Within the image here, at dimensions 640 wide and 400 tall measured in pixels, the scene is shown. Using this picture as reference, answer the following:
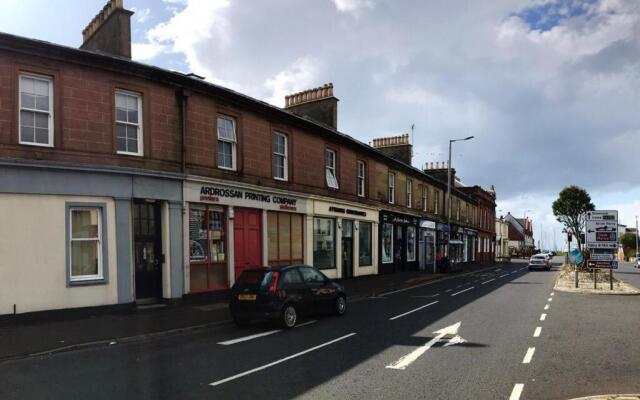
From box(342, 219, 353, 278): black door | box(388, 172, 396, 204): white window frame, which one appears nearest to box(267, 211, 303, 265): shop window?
box(342, 219, 353, 278): black door

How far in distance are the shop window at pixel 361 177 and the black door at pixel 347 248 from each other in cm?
216

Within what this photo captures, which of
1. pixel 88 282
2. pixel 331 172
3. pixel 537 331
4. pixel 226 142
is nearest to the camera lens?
pixel 537 331

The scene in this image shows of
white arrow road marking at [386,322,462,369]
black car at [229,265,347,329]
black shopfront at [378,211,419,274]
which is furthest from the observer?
black shopfront at [378,211,419,274]

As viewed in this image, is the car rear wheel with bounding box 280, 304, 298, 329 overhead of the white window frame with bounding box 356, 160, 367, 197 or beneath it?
beneath

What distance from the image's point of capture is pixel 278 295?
11.6 m

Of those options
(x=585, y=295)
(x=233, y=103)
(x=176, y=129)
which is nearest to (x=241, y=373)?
(x=176, y=129)

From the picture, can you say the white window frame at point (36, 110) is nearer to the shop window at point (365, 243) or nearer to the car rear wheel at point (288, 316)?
the car rear wheel at point (288, 316)

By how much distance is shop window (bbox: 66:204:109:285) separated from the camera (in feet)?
43.5

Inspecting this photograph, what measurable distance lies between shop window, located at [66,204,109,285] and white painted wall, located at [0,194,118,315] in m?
0.19

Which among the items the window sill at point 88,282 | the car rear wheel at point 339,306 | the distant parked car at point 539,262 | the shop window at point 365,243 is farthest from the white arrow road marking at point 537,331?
the distant parked car at point 539,262

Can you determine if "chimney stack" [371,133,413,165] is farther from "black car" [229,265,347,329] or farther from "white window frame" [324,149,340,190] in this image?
"black car" [229,265,347,329]

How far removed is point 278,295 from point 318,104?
53.0ft

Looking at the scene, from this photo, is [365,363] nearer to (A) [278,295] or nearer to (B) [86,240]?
(A) [278,295]

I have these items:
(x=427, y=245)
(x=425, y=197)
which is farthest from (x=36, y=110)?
(x=427, y=245)
